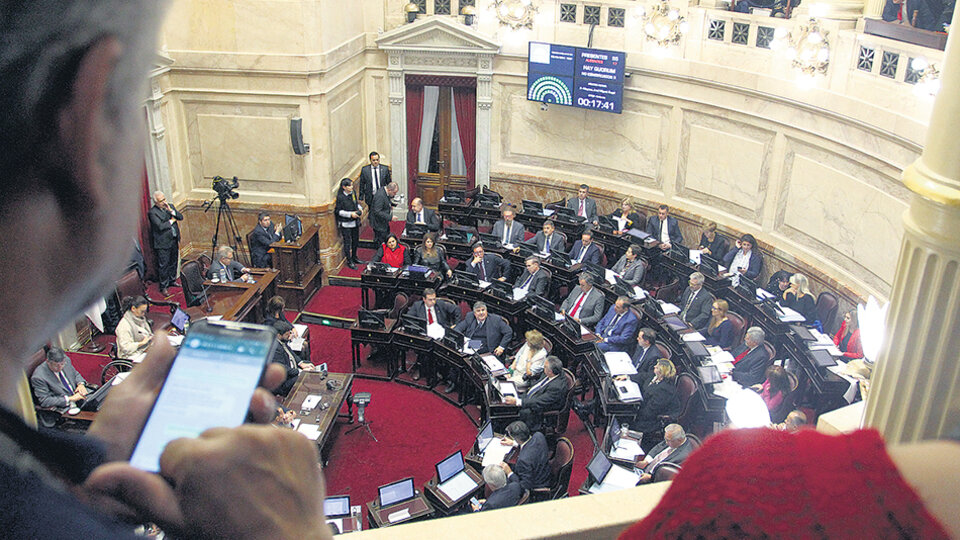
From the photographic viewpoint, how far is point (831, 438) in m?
0.73

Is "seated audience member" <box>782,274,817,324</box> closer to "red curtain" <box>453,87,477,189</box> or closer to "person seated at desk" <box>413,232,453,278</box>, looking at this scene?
"person seated at desk" <box>413,232,453,278</box>

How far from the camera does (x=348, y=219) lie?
552 inches

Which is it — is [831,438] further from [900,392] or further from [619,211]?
[619,211]

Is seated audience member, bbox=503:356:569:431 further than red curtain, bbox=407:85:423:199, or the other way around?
red curtain, bbox=407:85:423:199

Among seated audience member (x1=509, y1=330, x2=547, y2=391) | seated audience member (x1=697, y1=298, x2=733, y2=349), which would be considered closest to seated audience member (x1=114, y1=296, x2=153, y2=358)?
seated audience member (x1=509, y1=330, x2=547, y2=391)

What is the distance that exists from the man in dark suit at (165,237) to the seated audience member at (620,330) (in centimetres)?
684

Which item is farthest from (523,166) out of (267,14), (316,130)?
(267,14)

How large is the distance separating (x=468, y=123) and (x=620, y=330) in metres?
6.99

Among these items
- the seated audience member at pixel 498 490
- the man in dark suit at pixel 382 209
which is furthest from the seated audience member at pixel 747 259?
the seated audience member at pixel 498 490

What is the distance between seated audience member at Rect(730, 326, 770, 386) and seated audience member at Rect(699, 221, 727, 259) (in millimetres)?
3305

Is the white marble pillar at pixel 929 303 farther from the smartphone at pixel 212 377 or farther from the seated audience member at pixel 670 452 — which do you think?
the seated audience member at pixel 670 452

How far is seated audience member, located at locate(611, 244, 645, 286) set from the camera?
39.4 ft

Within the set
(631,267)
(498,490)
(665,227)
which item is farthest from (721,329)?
(498,490)

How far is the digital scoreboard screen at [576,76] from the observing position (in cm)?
1436
